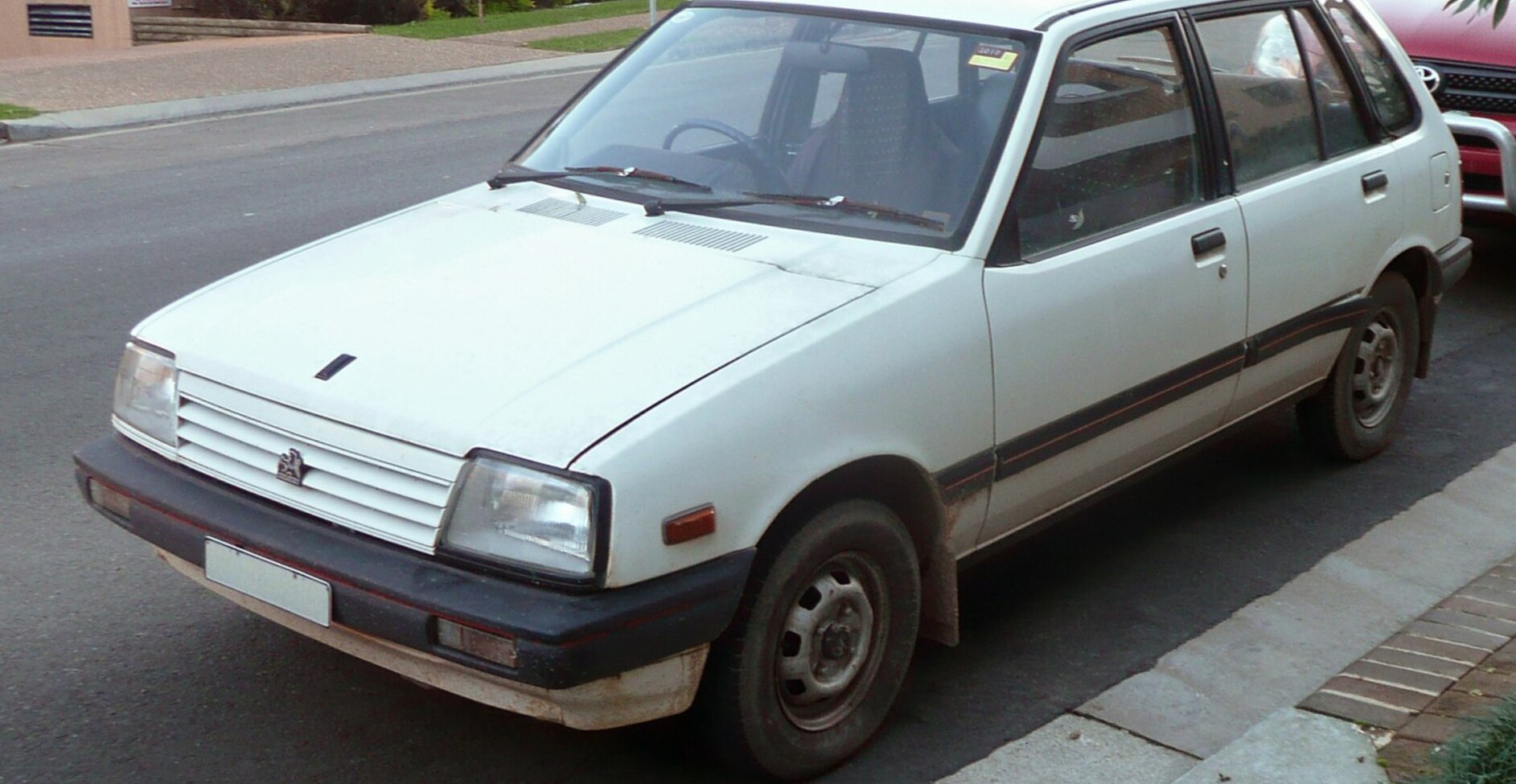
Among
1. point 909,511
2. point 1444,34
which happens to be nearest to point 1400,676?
point 909,511

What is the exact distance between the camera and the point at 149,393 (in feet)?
12.6

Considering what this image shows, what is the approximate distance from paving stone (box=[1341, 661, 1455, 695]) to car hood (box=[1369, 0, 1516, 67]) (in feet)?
15.7

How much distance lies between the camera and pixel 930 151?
167 inches

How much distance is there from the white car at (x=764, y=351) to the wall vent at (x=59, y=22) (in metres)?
20.1

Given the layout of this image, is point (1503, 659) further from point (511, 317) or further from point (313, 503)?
point (313, 503)

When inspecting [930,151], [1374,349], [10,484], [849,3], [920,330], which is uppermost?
[849,3]

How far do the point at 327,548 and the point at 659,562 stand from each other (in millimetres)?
692

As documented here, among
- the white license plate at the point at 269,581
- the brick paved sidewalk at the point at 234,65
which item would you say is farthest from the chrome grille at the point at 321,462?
the brick paved sidewalk at the point at 234,65

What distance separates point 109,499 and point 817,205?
1.82 m

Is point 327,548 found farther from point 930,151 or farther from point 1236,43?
point 1236,43

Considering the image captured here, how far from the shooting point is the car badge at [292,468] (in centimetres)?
346

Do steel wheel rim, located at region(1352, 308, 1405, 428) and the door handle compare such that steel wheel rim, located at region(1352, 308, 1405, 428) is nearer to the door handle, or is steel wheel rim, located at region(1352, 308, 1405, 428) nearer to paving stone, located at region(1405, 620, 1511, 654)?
the door handle

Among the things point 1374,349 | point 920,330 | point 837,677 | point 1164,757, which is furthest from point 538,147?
point 1374,349

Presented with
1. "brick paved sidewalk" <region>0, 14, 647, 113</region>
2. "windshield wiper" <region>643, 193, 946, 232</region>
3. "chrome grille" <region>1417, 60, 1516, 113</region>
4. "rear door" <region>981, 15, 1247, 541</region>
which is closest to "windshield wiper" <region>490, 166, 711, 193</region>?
"windshield wiper" <region>643, 193, 946, 232</region>
